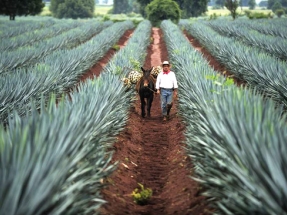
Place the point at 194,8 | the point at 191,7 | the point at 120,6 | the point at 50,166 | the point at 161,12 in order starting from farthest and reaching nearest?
the point at 120,6 → the point at 194,8 → the point at 191,7 → the point at 161,12 → the point at 50,166

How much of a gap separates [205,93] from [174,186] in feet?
6.78

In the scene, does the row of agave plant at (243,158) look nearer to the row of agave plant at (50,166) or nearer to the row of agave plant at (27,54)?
the row of agave plant at (50,166)

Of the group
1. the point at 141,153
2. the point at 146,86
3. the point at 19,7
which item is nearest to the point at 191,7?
the point at 19,7

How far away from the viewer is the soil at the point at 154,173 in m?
5.72

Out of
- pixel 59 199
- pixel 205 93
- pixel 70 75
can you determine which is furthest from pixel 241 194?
pixel 70 75

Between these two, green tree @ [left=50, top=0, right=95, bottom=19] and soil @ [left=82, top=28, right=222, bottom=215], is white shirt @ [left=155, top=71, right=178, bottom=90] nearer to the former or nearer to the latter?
soil @ [left=82, top=28, right=222, bottom=215]

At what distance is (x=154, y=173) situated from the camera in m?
7.37

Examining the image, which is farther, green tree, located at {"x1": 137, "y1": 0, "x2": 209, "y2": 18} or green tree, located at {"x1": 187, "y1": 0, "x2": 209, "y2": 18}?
green tree, located at {"x1": 187, "y1": 0, "x2": 209, "y2": 18}

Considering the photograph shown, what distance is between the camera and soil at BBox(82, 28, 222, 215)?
572 cm

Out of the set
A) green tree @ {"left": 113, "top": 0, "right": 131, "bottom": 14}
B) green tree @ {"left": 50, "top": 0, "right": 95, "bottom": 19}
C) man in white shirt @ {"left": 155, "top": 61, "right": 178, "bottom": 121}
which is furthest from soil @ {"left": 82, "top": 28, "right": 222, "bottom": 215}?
green tree @ {"left": 113, "top": 0, "right": 131, "bottom": 14}

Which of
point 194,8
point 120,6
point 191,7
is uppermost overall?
point 191,7

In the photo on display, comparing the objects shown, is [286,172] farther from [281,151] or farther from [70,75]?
[70,75]

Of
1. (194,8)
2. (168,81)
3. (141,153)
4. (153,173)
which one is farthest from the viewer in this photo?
(194,8)

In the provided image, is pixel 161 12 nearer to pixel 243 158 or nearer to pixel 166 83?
pixel 166 83
